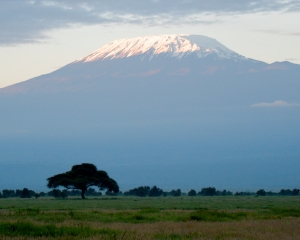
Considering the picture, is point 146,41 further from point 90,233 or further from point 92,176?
point 90,233

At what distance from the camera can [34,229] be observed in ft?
50.4

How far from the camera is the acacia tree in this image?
175ft

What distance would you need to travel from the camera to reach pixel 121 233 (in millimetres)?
14812

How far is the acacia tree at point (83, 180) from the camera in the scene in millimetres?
53469

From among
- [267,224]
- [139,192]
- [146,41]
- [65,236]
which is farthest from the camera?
[146,41]

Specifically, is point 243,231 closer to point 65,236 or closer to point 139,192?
point 65,236

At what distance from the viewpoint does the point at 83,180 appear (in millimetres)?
53469

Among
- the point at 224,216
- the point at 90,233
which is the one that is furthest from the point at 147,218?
the point at 90,233

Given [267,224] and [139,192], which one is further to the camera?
[139,192]

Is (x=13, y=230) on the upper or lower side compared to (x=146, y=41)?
lower

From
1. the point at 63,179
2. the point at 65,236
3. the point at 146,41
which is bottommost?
the point at 65,236

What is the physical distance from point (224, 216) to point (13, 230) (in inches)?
340

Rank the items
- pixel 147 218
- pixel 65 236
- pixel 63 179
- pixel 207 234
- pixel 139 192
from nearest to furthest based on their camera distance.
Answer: pixel 65 236
pixel 207 234
pixel 147 218
pixel 63 179
pixel 139 192

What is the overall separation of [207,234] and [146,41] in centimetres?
18611
